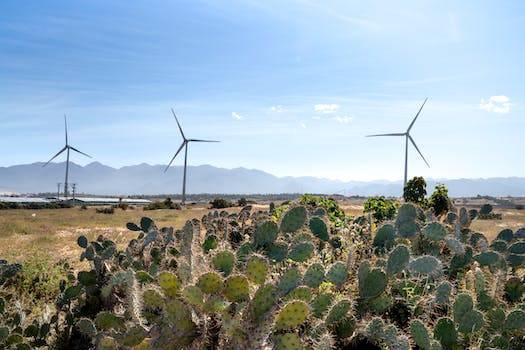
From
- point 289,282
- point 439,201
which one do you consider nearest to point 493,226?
point 439,201

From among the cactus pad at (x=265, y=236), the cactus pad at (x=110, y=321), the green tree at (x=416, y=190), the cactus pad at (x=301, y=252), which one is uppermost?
the green tree at (x=416, y=190)

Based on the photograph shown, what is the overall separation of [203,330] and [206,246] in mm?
2454

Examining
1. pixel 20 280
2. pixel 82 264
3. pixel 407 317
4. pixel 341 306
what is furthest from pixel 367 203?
pixel 341 306

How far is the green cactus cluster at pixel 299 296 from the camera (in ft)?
10.2

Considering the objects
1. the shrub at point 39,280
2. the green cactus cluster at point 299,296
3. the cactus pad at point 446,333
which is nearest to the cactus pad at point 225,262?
the green cactus cluster at point 299,296

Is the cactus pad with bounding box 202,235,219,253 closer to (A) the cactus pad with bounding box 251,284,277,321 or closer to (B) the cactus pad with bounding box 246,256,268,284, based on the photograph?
(B) the cactus pad with bounding box 246,256,268,284

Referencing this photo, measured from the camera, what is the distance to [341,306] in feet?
11.7

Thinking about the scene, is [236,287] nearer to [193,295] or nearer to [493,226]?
[193,295]

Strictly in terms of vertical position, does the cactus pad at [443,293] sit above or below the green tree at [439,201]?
below

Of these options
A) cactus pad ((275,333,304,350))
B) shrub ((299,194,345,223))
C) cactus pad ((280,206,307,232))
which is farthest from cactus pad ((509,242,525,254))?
shrub ((299,194,345,223))

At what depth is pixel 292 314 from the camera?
2.93m

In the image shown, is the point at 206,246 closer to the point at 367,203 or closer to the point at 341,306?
the point at 341,306

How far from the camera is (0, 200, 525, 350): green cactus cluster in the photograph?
3119 mm

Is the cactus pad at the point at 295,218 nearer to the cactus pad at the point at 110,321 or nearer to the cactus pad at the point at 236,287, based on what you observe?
the cactus pad at the point at 110,321
